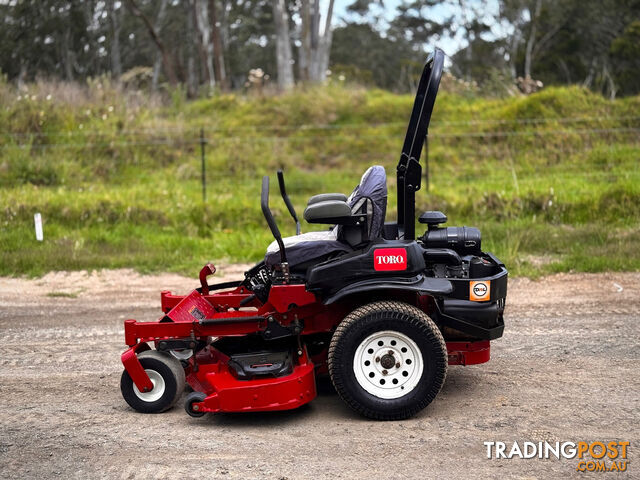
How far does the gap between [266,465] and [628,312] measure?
505 cm

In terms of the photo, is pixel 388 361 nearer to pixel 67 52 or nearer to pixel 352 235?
pixel 352 235

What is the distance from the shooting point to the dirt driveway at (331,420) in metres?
4.71

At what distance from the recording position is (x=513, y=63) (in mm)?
34781

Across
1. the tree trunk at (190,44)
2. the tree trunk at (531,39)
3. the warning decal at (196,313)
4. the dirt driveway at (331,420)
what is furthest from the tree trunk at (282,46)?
the warning decal at (196,313)

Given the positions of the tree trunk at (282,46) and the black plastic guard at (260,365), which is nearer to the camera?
the black plastic guard at (260,365)

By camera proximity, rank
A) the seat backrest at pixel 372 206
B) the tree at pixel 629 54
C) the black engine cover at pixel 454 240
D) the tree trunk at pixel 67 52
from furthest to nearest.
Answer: the tree trunk at pixel 67 52
the tree at pixel 629 54
the black engine cover at pixel 454 240
the seat backrest at pixel 372 206

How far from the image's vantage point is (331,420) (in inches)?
216

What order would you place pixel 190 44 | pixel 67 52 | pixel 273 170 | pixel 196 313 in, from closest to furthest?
pixel 196 313
pixel 273 170
pixel 67 52
pixel 190 44

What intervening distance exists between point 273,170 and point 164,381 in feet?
36.4

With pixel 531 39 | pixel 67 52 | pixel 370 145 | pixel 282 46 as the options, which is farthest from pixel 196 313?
pixel 531 39

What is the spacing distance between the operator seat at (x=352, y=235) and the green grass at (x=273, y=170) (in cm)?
497

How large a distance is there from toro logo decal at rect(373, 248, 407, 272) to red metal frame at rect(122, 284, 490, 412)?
0.46 m

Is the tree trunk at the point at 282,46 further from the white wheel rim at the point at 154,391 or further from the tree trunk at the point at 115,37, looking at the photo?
the white wheel rim at the point at 154,391

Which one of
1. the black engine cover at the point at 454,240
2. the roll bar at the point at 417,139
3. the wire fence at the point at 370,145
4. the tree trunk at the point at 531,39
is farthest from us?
the tree trunk at the point at 531,39
